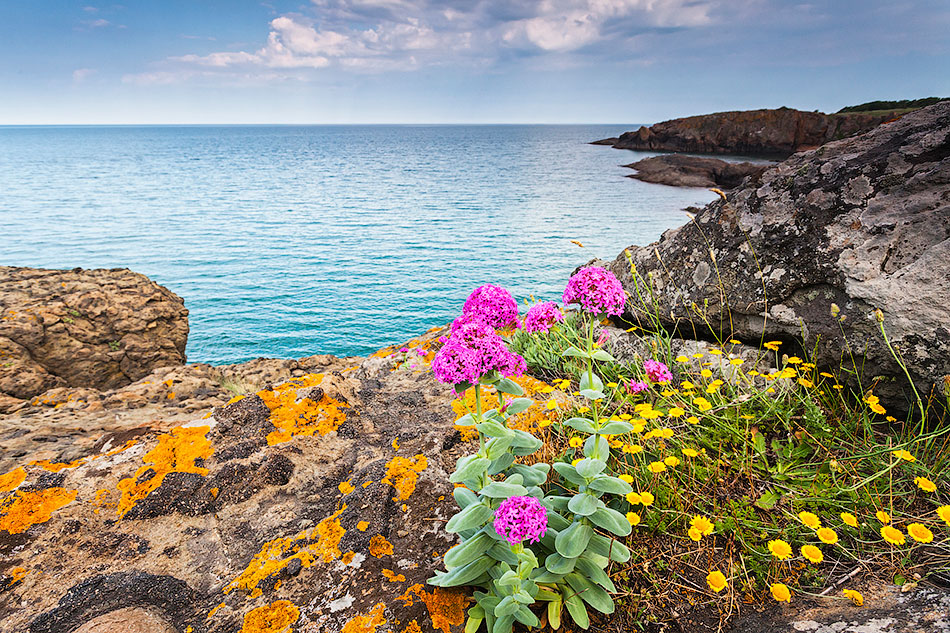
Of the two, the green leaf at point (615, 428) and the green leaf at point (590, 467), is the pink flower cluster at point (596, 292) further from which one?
the green leaf at point (590, 467)

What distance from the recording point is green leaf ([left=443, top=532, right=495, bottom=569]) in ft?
6.80

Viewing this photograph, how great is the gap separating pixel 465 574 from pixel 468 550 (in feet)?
0.51

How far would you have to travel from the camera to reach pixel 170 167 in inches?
3285

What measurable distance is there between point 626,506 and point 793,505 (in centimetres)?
96

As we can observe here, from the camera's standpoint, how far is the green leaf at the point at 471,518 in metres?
2.05

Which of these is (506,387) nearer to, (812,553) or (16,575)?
(812,553)

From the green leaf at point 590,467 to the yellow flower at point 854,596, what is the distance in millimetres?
1175

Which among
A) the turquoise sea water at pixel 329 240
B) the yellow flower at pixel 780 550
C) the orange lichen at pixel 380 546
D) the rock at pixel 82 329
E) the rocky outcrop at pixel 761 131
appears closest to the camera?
the yellow flower at pixel 780 550

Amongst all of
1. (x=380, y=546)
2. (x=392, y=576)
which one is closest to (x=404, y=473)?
(x=380, y=546)

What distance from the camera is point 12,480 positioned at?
9.76ft

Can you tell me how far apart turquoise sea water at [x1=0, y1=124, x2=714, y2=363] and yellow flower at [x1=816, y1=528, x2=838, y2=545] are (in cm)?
1465

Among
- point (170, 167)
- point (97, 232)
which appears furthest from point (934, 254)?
point (170, 167)

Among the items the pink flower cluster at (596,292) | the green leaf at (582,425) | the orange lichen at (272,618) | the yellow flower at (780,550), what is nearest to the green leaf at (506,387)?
the green leaf at (582,425)

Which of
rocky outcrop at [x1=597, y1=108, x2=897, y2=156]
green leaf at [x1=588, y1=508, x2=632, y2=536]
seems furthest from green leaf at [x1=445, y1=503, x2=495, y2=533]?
rocky outcrop at [x1=597, y1=108, x2=897, y2=156]
